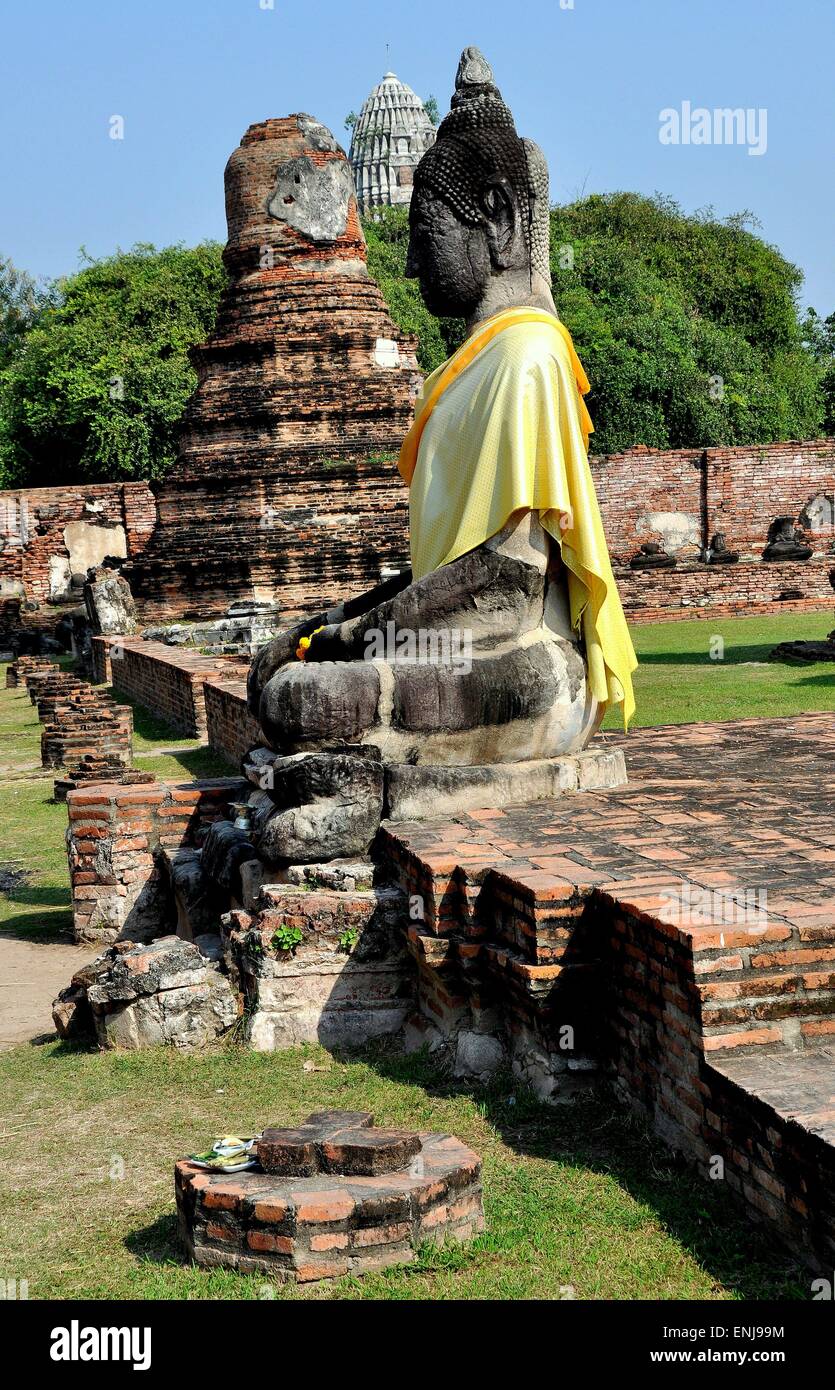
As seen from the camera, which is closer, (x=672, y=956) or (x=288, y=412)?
(x=672, y=956)

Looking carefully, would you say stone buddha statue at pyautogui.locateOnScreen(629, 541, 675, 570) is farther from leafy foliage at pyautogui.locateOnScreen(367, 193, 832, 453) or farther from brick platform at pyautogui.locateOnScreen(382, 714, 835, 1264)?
brick platform at pyautogui.locateOnScreen(382, 714, 835, 1264)

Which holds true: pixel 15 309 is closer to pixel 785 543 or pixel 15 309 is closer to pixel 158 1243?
pixel 785 543

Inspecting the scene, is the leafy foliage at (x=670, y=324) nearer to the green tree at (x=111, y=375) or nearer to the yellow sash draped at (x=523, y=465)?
the green tree at (x=111, y=375)

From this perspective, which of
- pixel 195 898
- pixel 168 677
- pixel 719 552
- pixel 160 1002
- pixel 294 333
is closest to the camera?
pixel 160 1002

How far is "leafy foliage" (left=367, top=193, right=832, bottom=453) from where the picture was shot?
29.8 m

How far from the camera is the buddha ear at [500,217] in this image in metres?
4.89

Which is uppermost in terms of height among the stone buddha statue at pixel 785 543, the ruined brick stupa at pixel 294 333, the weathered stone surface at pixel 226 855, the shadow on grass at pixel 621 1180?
the ruined brick stupa at pixel 294 333

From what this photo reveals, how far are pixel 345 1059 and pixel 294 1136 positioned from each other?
1.08 metres

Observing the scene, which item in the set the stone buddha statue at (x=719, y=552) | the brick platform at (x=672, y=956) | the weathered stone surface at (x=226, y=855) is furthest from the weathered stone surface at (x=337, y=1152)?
the stone buddha statue at (x=719, y=552)

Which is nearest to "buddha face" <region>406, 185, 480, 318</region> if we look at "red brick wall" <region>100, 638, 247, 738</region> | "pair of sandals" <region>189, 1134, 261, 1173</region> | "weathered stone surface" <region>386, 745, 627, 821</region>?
"weathered stone surface" <region>386, 745, 627, 821</region>

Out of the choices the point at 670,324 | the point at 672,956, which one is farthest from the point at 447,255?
the point at 670,324

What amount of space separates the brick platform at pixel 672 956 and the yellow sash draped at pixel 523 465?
62cm

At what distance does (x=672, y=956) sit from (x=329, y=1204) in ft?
2.84

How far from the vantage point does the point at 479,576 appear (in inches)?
182
